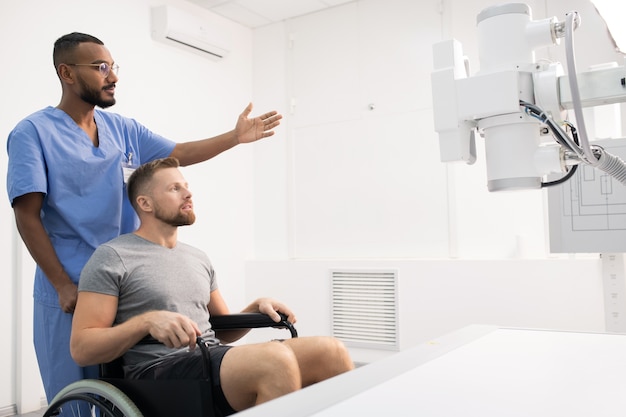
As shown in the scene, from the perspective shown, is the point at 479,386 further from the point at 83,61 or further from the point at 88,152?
the point at 83,61

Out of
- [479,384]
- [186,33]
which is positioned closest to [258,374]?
[479,384]

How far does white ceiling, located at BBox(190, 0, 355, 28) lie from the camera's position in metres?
4.18

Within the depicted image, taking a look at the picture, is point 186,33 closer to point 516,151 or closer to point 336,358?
point 336,358

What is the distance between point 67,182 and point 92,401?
0.64 meters

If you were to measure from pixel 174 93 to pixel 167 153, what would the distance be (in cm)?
201

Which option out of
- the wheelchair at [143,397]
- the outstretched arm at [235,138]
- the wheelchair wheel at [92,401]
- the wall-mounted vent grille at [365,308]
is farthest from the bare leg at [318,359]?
the wall-mounted vent grille at [365,308]

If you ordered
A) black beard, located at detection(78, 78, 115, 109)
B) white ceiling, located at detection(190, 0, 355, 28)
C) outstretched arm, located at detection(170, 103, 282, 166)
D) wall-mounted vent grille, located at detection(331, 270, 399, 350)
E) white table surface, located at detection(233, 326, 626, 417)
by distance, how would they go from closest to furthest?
white table surface, located at detection(233, 326, 626, 417)
black beard, located at detection(78, 78, 115, 109)
outstretched arm, located at detection(170, 103, 282, 166)
wall-mounted vent grille, located at detection(331, 270, 399, 350)
white ceiling, located at detection(190, 0, 355, 28)

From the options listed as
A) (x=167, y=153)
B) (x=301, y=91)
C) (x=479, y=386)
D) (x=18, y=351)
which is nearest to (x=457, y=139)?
(x=479, y=386)

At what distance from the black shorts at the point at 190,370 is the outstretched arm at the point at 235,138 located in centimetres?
82

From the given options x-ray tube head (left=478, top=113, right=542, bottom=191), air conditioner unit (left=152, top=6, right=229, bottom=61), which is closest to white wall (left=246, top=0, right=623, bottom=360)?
air conditioner unit (left=152, top=6, right=229, bottom=61)

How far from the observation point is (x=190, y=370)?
1482 millimetres

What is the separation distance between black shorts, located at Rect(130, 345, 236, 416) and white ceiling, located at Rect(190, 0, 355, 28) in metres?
3.20

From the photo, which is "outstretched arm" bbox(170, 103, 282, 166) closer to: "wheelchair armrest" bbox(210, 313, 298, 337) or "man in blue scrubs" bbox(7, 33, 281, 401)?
"man in blue scrubs" bbox(7, 33, 281, 401)

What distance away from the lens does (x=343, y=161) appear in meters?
4.21
